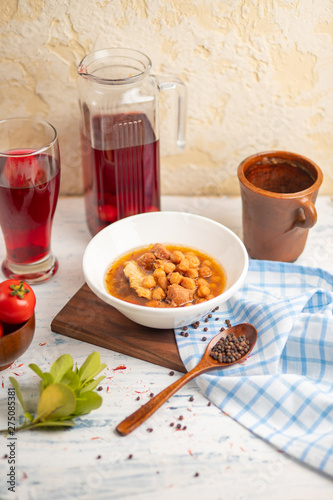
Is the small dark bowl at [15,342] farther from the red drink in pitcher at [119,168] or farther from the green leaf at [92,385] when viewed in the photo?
the red drink in pitcher at [119,168]

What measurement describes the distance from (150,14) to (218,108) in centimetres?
37

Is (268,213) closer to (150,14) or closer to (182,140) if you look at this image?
(182,140)

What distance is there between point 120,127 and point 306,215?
586 mm

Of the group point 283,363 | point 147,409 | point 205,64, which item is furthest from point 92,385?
point 205,64

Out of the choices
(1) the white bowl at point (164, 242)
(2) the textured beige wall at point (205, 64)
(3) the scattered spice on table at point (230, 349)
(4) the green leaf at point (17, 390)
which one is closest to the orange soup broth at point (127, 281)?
(1) the white bowl at point (164, 242)

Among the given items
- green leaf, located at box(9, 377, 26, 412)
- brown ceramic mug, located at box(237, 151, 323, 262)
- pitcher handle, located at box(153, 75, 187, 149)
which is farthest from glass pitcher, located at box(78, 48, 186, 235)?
green leaf, located at box(9, 377, 26, 412)

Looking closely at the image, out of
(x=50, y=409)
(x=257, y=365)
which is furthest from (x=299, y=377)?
(x=50, y=409)

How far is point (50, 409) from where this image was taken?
1158 millimetres

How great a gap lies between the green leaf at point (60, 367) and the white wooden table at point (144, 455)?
9 cm

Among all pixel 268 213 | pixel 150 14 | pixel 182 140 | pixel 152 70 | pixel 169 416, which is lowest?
pixel 169 416

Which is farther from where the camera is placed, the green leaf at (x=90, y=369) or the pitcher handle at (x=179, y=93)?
the pitcher handle at (x=179, y=93)

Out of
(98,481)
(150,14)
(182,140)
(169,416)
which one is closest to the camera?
(98,481)

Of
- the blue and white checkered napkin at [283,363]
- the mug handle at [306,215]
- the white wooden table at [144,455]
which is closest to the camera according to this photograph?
the white wooden table at [144,455]

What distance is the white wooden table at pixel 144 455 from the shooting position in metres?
1.08
